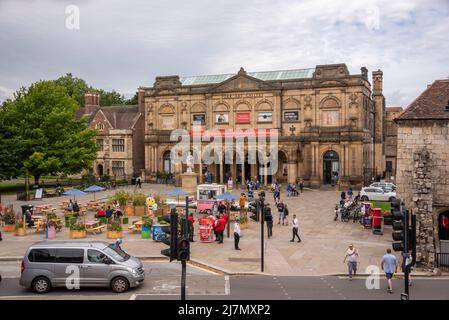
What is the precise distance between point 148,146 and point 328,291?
50939mm

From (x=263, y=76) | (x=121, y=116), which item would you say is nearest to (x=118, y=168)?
(x=121, y=116)

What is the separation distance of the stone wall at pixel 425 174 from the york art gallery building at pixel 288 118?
2946cm

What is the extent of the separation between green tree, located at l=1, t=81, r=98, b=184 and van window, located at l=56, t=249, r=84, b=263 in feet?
108

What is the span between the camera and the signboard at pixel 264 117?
59.0 m

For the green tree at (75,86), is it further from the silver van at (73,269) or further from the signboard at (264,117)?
the silver van at (73,269)

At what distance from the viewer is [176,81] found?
2522 inches

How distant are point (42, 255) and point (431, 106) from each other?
65.0 feet

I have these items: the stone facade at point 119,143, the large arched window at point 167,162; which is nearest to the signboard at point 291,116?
the large arched window at point 167,162

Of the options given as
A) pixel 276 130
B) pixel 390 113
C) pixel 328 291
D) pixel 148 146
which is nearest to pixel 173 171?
pixel 148 146

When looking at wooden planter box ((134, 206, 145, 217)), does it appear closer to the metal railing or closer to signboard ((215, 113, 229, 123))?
the metal railing

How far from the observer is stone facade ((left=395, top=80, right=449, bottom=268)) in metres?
20.8

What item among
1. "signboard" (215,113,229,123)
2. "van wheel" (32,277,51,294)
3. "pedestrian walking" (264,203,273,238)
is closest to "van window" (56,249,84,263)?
"van wheel" (32,277,51,294)

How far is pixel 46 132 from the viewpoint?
50.4 m

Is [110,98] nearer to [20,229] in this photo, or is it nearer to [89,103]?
[89,103]
